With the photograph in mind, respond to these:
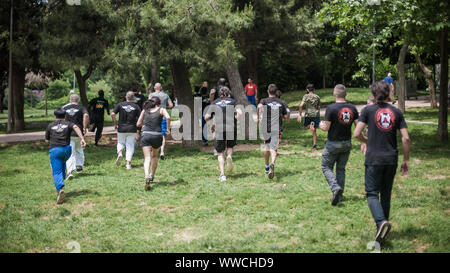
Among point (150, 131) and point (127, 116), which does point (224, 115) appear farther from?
point (127, 116)

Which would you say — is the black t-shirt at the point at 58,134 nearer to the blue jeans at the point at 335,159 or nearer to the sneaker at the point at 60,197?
the sneaker at the point at 60,197

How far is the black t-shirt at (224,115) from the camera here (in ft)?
32.9

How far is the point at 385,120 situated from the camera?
5.93m

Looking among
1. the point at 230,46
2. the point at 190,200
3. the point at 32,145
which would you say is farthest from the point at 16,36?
the point at 190,200

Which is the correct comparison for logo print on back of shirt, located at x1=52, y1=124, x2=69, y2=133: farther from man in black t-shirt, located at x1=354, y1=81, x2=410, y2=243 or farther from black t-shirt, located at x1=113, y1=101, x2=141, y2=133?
man in black t-shirt, located at x1=354, y1=81, x2=410, y2=243

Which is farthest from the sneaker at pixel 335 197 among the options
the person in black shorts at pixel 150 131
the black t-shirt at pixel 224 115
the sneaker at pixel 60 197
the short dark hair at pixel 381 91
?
the sneaker at pixel 60 197

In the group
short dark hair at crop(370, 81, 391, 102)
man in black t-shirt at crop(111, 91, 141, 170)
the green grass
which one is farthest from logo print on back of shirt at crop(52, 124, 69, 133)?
short dark hair at crop(370, 81, 391, 102)

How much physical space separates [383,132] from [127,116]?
7233mm

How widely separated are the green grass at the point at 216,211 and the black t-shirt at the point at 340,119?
3.78 feet

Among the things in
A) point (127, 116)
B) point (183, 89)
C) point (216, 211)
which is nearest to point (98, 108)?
point (183, 89)

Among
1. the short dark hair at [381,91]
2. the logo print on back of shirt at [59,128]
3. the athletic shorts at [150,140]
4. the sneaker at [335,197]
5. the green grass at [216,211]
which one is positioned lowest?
the green grass at [216,211]

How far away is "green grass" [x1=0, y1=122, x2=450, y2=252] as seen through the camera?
625 centimetres

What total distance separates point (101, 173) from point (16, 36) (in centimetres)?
1210

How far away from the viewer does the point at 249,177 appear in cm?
1044
